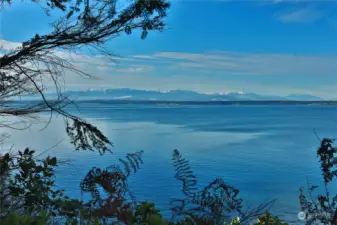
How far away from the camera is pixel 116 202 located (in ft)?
4.38

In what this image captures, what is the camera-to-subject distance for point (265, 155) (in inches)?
725

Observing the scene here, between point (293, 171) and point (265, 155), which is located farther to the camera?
point (265, 155)

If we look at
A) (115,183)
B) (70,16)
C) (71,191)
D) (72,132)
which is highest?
(70,16)

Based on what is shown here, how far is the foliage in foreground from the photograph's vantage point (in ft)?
4.66

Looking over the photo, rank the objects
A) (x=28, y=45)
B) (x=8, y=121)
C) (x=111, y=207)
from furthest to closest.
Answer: (x=8, y=121) < (x=28, y=45) < (x=111, y=207)

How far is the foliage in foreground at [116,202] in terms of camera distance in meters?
1.42

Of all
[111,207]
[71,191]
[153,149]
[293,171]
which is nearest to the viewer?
[111,207]

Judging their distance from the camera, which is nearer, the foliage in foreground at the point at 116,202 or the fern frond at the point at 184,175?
the foliage in foreground at the point at 116,202

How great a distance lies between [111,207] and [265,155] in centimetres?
1795

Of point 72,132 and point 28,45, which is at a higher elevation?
point 28,45

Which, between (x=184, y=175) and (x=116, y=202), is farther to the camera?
(x=184, y=175)

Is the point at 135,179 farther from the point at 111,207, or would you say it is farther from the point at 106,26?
the point at 111,207

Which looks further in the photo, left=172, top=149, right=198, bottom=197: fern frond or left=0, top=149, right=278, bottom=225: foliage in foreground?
left=172, top=149, right=198, bottom=197: fern frond

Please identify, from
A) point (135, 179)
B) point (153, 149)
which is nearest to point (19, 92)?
point (135, 179)
